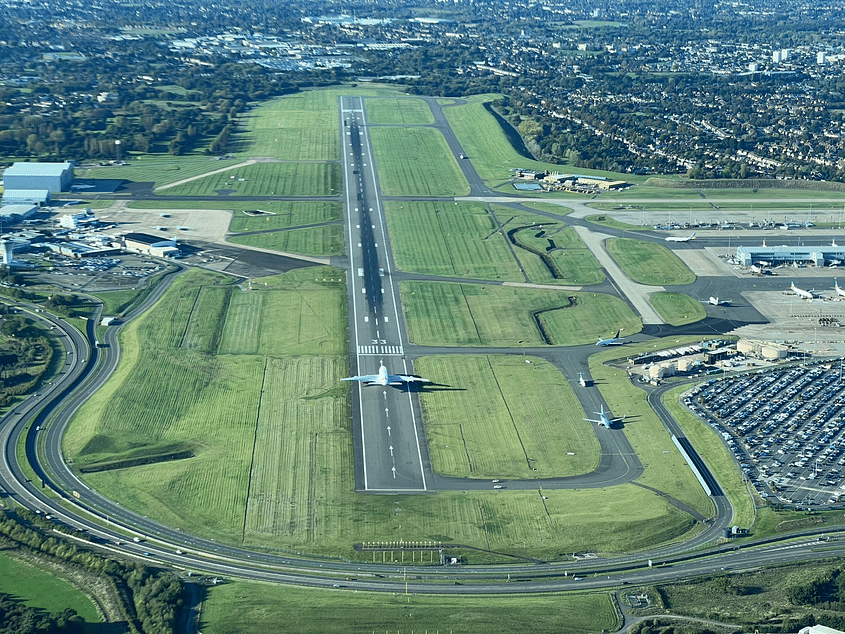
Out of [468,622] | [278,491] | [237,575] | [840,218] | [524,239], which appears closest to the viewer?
[468,622]

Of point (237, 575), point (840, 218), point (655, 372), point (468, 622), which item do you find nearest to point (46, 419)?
point (237, 575)

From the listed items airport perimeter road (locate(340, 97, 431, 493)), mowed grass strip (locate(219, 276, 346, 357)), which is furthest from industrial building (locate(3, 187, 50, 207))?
mowed grass strip (locate(219, 276, 346, 357))

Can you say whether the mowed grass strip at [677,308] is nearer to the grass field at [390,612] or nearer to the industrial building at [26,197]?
the grass field at [390,612]

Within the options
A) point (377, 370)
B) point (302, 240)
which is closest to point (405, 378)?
point (377, 370)

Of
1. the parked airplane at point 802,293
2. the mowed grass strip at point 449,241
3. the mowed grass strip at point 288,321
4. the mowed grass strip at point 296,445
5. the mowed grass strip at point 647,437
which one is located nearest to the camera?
the mowed grass strip at point 296,445

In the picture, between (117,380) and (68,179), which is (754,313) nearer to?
(117,380)

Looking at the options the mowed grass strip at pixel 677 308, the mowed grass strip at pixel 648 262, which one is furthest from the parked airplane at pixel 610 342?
the mowed grass strip at pixel 648 262

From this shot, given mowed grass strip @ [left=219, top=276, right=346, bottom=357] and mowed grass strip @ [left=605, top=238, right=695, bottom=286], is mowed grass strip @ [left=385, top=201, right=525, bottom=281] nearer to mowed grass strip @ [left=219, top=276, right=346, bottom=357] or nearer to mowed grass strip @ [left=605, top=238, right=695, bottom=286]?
mowed grass strip @ [left=605, top=238, right=695, bottom=286]
